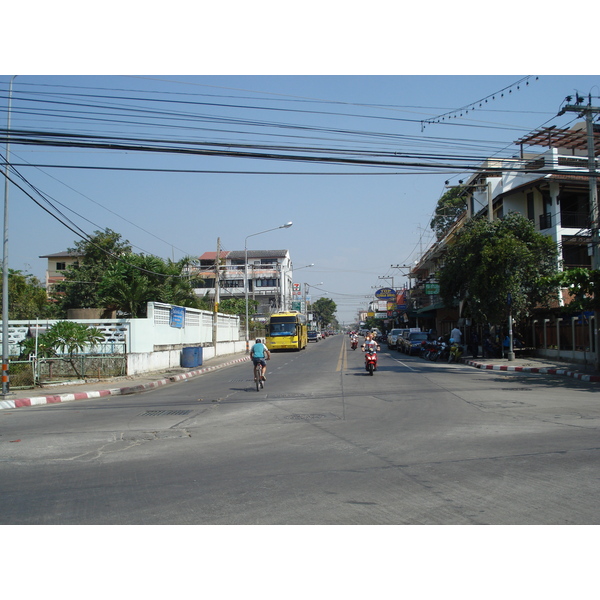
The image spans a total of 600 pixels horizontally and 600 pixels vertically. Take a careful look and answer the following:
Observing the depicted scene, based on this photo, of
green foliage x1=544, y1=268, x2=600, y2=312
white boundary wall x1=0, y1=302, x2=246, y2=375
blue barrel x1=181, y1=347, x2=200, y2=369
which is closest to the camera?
→ green foliage x1=544, y1=268, x2=600, y2=312

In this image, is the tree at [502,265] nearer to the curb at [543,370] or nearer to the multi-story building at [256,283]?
the curb at [543,370]

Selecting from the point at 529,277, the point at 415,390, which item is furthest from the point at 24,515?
the point at 529,277

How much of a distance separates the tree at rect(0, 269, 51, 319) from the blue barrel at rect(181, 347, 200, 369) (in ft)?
36.5

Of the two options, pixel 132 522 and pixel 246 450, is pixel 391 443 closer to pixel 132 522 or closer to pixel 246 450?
pixel 246 450

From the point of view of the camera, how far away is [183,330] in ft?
107

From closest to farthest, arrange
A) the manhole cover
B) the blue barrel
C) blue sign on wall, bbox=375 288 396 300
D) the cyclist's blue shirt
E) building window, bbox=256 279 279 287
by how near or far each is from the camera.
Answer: the manhole cover < the cyclist's blue shirt < the blue barrel < blue sign on wall, bbox=375 288 396 300 < building window, bbox=256 279 279 287

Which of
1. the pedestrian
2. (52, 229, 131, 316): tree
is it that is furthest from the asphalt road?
(52, 229, 131, 316): tree

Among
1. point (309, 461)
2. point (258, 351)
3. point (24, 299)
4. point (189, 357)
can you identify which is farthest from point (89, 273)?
point (309, 461)

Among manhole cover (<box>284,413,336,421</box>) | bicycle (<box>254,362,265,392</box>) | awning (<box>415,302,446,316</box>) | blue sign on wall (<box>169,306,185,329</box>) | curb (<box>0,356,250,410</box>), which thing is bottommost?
curb (<box>0,356,250,410</box>)

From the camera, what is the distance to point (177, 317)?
101 feet

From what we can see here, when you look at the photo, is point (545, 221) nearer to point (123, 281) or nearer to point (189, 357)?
point (189, 357)

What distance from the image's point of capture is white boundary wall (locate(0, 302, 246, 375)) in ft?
75.4

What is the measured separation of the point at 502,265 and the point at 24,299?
104ft

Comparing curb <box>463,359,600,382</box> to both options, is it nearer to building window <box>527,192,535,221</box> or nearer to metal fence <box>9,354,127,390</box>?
building window <box>527,192,535,221</box>
